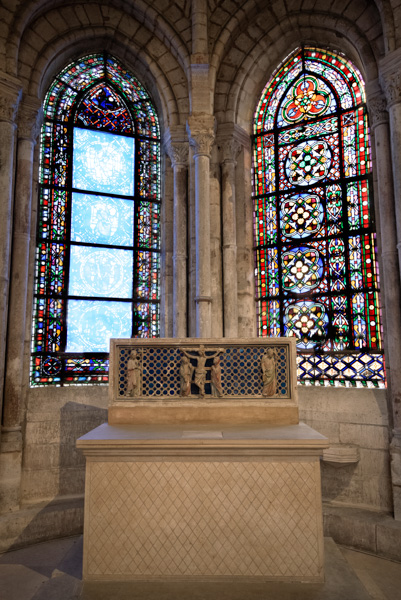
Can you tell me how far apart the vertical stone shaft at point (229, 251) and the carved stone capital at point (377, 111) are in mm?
1866

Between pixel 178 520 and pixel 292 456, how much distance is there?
0.82 m

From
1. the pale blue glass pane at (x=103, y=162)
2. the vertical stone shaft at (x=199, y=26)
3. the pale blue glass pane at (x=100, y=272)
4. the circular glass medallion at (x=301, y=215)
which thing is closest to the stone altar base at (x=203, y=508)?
the pale blue glass pane at (x=100, y=272)

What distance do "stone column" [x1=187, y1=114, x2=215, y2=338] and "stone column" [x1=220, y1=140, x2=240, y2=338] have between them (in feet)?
1.30

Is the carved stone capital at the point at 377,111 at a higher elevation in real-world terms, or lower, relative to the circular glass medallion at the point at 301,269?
higher

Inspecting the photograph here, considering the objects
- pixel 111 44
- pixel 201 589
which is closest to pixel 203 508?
pixel 201 589

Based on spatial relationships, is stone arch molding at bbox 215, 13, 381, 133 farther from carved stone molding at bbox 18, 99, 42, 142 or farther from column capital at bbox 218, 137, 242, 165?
carved stone molding at bbox 18, 99, 42, 142

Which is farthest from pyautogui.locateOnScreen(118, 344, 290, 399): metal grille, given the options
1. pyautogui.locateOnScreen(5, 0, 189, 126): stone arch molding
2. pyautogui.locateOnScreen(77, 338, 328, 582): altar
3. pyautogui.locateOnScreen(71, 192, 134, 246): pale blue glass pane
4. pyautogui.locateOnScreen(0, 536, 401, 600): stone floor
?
pyautogui.locateOnScreen(5, 0, 189, 126): stone arch molding

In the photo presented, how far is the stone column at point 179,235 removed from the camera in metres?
6.34

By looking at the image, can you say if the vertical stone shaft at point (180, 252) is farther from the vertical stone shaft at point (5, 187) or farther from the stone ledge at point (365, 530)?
the stone ledge at point (365, 530)

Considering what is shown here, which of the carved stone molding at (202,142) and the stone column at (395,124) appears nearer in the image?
the stone column at (395,124)

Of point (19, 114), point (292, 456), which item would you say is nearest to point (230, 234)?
point (19, 114)

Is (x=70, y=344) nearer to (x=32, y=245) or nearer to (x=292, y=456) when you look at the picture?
(x=32, y=245)

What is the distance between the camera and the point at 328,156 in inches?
247

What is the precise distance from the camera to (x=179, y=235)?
653cm
